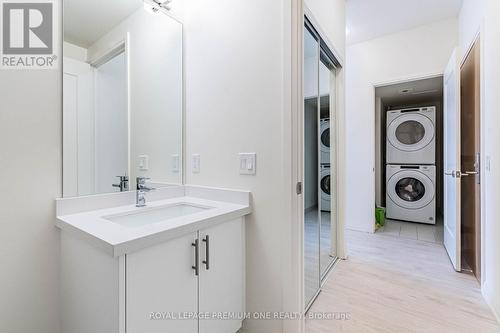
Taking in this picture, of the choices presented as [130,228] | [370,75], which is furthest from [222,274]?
[370,75]

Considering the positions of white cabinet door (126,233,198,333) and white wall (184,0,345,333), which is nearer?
white cabinet door (126,233,198,333)

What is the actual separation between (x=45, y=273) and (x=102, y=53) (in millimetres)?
1188

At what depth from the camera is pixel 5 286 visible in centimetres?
105

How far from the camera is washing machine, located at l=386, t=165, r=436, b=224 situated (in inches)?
146

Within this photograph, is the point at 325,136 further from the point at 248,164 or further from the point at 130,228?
the point at 130,228

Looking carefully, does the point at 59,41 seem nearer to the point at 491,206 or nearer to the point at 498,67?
the point at 498,67

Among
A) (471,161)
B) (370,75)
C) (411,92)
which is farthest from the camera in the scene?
(411,92)

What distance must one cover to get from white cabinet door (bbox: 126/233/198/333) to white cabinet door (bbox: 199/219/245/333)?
6 centimetres

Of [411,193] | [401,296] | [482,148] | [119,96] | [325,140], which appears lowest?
[401,296]

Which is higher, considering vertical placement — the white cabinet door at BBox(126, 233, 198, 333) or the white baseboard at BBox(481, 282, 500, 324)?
the white cabinet door at BBox(126, 233, 198, 333)

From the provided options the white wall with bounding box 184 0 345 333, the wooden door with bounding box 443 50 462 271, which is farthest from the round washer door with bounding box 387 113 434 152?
the white wall with bounding box 184 0 345 333

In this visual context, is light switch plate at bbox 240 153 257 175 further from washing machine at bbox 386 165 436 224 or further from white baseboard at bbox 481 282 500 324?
washing machine at bbox 386 165 436 224

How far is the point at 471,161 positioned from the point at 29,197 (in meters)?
3.23

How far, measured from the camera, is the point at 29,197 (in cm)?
110
